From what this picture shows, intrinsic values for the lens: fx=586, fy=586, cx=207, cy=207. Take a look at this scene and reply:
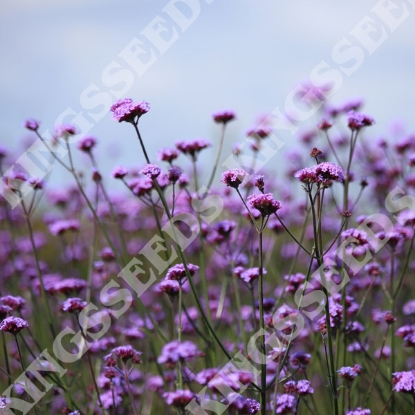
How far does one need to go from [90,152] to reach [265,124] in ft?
4.54

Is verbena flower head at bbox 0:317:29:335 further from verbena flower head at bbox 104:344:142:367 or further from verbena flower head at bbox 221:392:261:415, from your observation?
verbena flower head at bbox 221:392:261:415

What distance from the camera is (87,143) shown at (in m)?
4.38

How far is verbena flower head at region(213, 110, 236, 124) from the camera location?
4.23m

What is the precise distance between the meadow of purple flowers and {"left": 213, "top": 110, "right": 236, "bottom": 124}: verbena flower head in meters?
0.01

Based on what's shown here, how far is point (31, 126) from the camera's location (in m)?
4.16

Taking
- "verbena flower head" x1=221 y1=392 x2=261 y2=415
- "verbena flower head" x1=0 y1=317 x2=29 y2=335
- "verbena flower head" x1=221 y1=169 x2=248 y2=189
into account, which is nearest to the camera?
"verbena flower head" x1=221 y1=392 x2=261 y2=415

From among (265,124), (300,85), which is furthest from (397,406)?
(300,85)

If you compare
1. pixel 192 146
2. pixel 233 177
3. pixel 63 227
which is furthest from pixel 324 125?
pixel 63 227

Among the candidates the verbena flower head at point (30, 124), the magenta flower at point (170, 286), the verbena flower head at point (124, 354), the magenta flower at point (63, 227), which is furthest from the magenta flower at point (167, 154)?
the magenta flower at point (63, 227)

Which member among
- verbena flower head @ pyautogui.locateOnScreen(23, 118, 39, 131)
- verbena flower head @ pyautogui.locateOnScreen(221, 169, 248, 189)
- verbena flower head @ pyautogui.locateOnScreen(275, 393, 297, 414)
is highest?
verbena flower head @ pyautogui.locateOnScreen(221, 169, 248, 189)

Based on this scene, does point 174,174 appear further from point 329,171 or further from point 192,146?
point 329,171

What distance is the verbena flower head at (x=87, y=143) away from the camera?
4.36 m

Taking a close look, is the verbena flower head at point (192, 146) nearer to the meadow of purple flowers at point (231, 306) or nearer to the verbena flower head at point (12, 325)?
the meadow of purple flowers at point (231, 306)

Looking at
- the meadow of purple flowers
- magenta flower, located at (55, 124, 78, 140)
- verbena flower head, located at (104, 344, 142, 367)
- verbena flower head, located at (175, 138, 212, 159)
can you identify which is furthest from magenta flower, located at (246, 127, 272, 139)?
verbena flower head, located at (104, 344, 142, 367)
